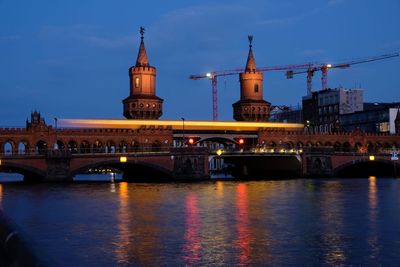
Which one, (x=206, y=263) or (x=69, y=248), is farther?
(x=69, y=248)

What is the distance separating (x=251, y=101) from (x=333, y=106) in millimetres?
54086

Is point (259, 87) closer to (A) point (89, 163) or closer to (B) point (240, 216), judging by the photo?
(A) point (89, 163)

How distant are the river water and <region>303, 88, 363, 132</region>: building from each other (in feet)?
442

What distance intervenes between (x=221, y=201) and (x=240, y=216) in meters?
14.6

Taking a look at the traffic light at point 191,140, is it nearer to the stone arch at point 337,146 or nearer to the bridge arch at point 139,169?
the bridge arch at point 139,169

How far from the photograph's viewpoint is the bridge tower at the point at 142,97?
134000mm

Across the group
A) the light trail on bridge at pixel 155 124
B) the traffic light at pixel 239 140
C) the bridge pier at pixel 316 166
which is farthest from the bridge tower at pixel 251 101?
the bridge pier at pixel 316 166

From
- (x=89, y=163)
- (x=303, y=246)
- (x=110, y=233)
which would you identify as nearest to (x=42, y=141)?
(x=89, y=163)

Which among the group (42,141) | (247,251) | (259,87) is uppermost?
(259,87)

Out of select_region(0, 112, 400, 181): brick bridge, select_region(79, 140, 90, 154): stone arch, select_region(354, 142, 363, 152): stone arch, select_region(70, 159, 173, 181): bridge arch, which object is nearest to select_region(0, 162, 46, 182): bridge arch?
select_region(0, 112, 400, 181): brick bridge

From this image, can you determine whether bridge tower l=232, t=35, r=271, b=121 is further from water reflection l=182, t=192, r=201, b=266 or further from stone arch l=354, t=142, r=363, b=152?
water reflection l=182, t=192, r=201, b=266

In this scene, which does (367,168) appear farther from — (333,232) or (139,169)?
(333,232)

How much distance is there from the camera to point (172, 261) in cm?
2370

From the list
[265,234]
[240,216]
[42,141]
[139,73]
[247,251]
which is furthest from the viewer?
[139,73]
